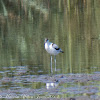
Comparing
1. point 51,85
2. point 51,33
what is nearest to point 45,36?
point 51,33

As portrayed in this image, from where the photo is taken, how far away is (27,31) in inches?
746

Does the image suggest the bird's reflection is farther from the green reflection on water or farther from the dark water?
→ the green reflection on water

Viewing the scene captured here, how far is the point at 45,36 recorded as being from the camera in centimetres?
1752

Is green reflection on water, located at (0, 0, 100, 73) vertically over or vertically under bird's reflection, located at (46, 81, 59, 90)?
over

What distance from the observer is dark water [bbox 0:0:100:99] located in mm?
11406

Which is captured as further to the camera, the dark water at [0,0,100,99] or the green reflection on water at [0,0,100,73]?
the green reflection on water at [0,0,100,73]

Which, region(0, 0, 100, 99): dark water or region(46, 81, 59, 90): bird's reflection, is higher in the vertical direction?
region(0, 0, 100, 99): dark water

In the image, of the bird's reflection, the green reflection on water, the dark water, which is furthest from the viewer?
the green reflection on water

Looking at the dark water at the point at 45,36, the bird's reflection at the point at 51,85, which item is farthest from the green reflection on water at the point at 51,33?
the bird's reflection at the point at 51,85

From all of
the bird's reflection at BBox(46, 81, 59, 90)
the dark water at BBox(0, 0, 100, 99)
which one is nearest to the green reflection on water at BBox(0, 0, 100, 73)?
the dark water at BBox(0, 0, 100, 99)

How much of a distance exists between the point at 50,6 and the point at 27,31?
1021 cm

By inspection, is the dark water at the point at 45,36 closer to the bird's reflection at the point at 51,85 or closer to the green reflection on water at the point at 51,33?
the green reflection on water at the point at 51,33

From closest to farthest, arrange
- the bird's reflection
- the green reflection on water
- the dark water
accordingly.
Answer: the bird's reflection
the dark water
the green reflection on water

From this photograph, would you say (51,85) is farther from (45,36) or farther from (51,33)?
(51,33)
